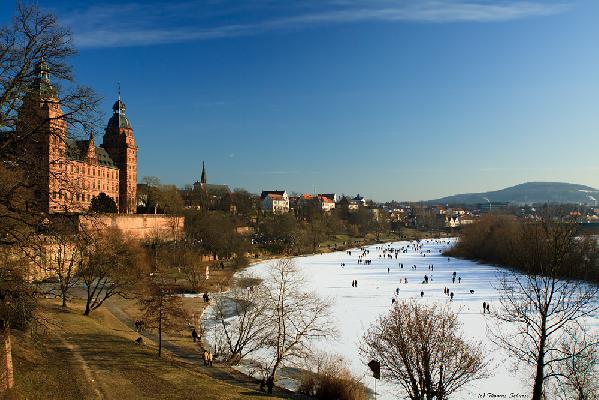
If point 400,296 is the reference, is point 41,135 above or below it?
above

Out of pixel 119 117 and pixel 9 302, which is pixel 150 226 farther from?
pixel 9 302

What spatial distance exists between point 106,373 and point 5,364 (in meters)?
4.46

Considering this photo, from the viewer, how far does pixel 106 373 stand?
15102mm

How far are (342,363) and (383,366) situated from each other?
14.5 feet

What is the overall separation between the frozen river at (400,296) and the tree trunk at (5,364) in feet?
34.8

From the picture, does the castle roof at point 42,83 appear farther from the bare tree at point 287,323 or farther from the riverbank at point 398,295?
the riverbank at point 398,295

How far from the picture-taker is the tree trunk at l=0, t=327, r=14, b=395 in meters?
10.7

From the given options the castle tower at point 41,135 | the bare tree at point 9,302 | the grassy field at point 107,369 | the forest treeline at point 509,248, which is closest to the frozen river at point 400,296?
the forest treeline at point 509,248

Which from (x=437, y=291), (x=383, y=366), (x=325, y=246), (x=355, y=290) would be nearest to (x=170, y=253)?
(x=355, y=290)

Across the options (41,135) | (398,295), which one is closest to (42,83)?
(41,135)

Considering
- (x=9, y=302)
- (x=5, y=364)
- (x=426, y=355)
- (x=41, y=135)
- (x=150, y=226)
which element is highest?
(x=41, y=135)

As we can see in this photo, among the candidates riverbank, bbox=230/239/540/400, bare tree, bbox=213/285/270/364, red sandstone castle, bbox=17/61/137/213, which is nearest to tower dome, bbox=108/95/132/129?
riverbank, bbox=230/239/540/400

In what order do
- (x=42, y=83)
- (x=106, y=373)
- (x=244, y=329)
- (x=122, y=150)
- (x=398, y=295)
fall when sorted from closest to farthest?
(x=42, y=83) < (x=106, y=373) < (x=244, y=329) < (x=398, y=295) < (x=122, y=150)

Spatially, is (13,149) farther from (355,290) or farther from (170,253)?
(170,253)
